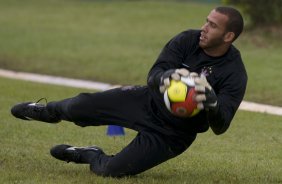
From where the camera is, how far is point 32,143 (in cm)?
971

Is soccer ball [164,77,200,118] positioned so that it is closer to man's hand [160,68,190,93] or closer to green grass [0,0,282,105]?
man's hand [160,68,190,93]

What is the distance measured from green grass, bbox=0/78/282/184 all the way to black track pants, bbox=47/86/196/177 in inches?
6.3

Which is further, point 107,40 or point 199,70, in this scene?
point 107,40

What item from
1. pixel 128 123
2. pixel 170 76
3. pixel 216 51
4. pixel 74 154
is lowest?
pixel 74 154

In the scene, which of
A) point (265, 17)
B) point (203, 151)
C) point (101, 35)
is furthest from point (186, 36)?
point (101, 35)

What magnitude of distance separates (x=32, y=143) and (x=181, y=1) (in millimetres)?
A: 24051

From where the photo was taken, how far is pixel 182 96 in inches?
257

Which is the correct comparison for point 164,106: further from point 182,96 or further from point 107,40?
point 107,40

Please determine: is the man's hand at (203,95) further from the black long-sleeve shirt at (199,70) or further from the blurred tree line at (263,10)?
the blurred tree line at (263,10)

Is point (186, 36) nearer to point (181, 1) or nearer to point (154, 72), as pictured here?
point (154, 72)

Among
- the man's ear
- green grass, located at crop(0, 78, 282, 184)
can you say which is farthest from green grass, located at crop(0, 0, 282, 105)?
the man's ear

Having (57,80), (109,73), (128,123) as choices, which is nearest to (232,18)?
(128,123)

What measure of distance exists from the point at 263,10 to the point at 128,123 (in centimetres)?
1454

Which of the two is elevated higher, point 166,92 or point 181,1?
point 166,92
